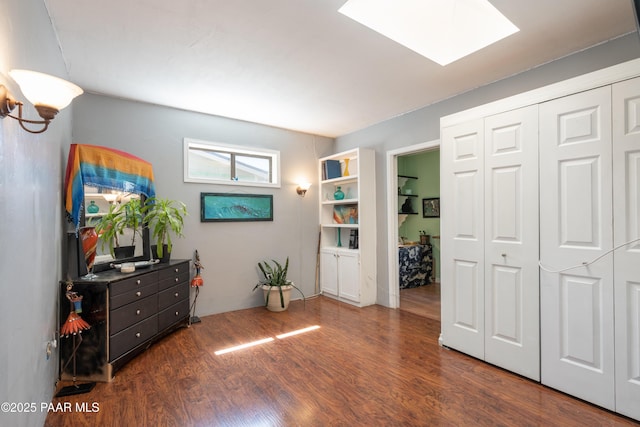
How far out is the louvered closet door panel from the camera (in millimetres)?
2629

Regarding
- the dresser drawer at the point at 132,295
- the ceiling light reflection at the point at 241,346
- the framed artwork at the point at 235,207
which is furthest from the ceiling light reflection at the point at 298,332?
the framed artwork at the point at 235,207

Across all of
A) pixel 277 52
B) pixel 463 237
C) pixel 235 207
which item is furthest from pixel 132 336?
pixel 463 237

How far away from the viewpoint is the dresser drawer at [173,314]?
9.83 feet

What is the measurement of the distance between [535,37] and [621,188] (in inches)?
50.2

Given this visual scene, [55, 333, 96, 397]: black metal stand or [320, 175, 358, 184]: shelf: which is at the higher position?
[320, 175, 358, 184]: shelf

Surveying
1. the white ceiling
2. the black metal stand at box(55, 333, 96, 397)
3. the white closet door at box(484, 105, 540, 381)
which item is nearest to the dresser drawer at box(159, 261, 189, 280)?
the black metal stand at box(55, 333, 96, 397)

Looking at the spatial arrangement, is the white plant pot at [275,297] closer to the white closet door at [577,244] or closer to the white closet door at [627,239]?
the white closet door at [577,244]

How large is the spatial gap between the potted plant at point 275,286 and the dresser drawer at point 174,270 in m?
1.07

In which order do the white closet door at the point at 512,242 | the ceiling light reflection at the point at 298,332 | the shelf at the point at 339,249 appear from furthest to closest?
the shelf at the point at 339,249 → the ceiling light reflection at the point at 298,332 → the white closet door at the point at 512,242

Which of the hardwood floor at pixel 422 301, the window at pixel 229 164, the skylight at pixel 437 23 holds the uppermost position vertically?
the skylight at pixel 437 23

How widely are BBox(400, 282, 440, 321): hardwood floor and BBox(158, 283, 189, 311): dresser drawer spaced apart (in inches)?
109

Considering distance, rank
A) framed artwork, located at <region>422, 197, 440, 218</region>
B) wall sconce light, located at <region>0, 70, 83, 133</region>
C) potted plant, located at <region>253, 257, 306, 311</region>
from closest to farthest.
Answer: wall sconce light, located at <region>0, 70, 83, 133</region> < potted plant, located at <region>253, 257, 306, 311</region> < framed artwork, located at <region>422, 197, 440, 218</region>

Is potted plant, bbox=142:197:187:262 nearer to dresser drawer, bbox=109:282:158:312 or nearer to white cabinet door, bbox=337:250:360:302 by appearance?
dresser drawer, bbox=109:282:158:312

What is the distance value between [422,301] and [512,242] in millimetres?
2313
